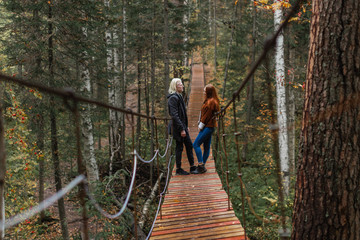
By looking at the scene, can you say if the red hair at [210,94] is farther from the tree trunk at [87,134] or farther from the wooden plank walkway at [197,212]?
the tree trunk at [87,134]

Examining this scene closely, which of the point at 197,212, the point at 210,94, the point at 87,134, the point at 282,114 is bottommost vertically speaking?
the point at 197,212

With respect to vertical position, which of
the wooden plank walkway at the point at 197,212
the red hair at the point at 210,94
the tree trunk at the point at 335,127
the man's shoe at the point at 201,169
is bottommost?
the wooden plank walkway at the point at 197,212

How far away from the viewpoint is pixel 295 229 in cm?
Answer: 177

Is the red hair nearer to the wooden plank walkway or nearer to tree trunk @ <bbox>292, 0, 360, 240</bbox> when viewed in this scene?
the wooden plank walkway

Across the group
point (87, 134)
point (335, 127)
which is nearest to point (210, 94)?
point (335, 127)

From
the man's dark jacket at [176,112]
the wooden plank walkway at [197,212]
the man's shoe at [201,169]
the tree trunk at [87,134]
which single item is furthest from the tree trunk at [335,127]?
the tree trunk at [87,134]

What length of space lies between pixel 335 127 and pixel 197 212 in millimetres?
2172

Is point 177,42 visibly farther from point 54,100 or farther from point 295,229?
point 295,229

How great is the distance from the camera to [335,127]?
156cm

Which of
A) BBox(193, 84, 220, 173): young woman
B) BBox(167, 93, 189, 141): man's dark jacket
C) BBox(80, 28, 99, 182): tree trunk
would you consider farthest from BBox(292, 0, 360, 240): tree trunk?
BBox(80, 28, 99, 182): tree trunk

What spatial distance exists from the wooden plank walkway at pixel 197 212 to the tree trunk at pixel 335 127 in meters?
1.21

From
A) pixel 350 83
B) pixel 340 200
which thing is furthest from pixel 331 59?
pixel 340 200

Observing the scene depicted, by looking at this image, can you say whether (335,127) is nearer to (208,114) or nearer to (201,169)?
(208,114)

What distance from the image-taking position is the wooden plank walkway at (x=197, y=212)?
107 inches
